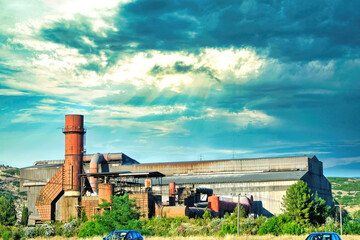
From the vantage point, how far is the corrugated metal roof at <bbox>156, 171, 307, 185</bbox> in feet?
257

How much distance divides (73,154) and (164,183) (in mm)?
19150

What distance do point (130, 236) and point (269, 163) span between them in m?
57.9

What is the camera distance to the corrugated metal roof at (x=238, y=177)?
78438mm

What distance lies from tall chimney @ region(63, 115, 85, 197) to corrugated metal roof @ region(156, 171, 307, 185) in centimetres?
1809

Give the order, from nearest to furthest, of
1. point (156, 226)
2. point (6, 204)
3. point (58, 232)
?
1. point (156, 226)
2. point (58, 232)
3. point (6, 204)

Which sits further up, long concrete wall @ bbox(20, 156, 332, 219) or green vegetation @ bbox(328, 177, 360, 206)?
long concrete wall @ bbox(20, 156, 332, 219)

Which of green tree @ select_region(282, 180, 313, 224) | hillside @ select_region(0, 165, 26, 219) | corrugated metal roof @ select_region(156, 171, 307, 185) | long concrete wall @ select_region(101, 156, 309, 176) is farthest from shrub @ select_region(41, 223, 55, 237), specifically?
hillside @ select_region(0, 165, 26, 219)

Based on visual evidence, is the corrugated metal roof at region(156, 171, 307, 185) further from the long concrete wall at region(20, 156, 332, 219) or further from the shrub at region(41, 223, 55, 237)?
the shrub at region(41, 223, 55, 237)

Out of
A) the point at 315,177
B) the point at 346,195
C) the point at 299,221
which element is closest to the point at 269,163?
the point at 315,177

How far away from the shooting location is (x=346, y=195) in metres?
172

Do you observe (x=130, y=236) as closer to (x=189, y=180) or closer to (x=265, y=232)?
(x=265, y=232)

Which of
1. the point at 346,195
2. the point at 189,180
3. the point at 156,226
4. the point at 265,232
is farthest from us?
the point at 346,195

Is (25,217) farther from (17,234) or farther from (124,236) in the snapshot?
(124,236)

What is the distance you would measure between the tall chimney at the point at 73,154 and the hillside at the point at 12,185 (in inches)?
1878
